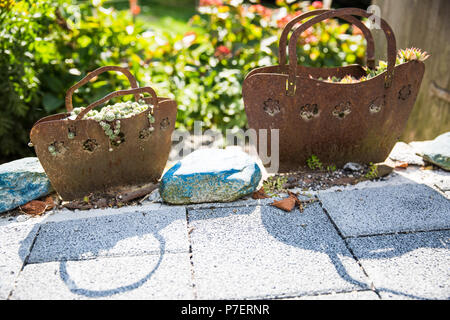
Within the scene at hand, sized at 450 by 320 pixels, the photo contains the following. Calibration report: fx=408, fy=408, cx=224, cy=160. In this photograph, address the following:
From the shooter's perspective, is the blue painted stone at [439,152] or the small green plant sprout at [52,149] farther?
the blue painted stone at [439,152]

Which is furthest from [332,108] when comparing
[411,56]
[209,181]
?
[209,181]

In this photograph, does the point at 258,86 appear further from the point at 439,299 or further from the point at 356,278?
the point at 439,299

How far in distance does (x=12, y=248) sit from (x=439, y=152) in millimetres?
2989

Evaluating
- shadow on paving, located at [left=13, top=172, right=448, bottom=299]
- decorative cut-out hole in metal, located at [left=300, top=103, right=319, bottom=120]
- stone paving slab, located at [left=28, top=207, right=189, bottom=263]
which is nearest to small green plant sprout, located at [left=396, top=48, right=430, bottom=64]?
decorative cut-out hole in metal, located at [left=300, top=103, right=319, bottom=120]

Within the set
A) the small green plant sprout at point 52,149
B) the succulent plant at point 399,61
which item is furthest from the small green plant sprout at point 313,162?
the small green plant sprout at point 52,149

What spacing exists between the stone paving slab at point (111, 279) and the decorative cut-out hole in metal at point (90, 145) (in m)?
0.79

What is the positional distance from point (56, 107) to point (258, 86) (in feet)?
6.66

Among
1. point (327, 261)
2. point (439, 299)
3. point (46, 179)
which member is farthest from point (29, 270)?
point (439, 299)

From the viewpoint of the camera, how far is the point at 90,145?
8.80 feet

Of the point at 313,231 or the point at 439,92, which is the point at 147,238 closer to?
the point at 313,231

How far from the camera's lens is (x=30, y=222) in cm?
260

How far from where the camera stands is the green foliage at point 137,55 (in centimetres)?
357

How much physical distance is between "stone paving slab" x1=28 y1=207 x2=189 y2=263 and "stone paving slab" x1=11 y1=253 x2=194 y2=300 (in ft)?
0.21

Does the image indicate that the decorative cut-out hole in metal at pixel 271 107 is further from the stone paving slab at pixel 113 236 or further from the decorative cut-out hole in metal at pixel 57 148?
the decorative cut-out hole in metal at pixel 57 148
